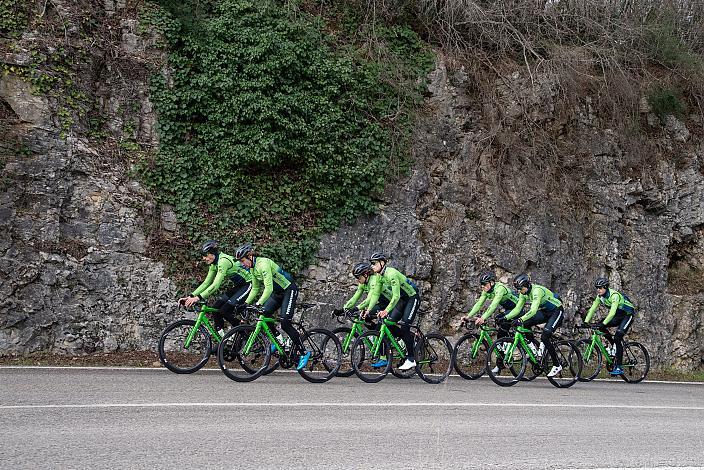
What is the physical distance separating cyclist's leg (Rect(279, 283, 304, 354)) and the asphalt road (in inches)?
22.9

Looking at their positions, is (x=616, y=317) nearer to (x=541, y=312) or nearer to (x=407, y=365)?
(x=541, y=312)

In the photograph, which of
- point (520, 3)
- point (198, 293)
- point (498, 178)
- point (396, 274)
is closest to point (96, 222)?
point (198, 293)

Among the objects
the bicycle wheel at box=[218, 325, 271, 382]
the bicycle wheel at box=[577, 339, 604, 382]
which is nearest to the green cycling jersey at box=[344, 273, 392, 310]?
the bicycle wheel at box=[218, 325, 271, 382]

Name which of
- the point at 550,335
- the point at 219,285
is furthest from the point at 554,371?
the point at 219,285

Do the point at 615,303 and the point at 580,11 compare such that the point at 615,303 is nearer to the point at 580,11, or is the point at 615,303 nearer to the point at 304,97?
the point at 304,97

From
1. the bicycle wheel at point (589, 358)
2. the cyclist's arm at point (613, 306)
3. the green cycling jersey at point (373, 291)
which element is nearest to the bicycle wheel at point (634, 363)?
the bicycle wheel at point (589, 358)

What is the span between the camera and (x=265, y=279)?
450 inches

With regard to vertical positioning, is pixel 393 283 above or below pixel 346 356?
above

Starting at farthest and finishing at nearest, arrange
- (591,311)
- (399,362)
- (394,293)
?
(591,311)
(399,362)
(394,293)

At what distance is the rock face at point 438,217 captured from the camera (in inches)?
547

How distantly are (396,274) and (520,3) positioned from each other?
11525 millimetres

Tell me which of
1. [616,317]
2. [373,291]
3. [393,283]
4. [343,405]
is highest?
[393,283]

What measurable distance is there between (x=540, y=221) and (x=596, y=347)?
435 centimetres

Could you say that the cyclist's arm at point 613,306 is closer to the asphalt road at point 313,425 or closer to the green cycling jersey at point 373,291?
the asphalt road at point 313,425
